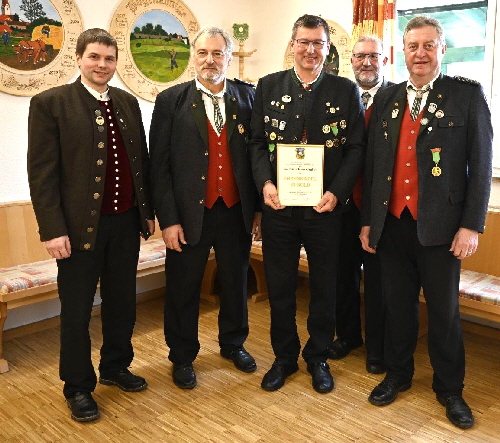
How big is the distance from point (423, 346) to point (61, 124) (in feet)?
7.63

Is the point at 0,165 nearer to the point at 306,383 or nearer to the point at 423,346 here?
the point at 306,383

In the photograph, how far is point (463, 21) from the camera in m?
3.72

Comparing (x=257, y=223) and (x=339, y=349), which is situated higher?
(x=257, y=223)

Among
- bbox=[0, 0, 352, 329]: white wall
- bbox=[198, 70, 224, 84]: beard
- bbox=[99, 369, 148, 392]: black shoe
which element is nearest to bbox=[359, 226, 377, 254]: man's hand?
bbox=[198, 70, 224, 84]: beard

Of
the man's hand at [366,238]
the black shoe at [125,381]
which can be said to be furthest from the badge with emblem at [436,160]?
the black shoe at [125,381]

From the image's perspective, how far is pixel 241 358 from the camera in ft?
9.84

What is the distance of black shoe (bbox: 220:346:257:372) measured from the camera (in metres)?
2.96

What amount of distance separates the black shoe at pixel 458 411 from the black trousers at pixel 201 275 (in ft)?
3.56

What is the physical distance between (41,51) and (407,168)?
2.39 metres

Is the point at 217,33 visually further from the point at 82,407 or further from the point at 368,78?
the point at 82,407

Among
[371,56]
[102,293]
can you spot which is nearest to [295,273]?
[102,293]

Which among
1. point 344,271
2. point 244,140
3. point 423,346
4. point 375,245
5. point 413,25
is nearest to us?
point 413,25

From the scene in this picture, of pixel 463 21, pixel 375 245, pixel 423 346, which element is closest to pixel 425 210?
pixel 375 245

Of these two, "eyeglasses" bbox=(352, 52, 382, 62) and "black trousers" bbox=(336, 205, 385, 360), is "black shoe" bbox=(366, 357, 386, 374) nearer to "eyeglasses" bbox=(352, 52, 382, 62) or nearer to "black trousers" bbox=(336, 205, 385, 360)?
"black trousers" bbox=(336, 205, 385, 360)
